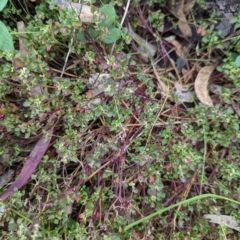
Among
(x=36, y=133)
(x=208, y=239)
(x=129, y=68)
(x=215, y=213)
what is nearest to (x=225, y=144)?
(x=215, y=213)

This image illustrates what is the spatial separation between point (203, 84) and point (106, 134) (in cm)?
50

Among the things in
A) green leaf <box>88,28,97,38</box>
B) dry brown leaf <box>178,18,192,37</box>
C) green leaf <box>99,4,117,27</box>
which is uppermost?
green leaf <box>99,4,117,27</box>

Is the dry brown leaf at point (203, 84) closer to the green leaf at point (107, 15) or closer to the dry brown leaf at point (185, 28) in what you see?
the dry brown leaf at point (185, 28)

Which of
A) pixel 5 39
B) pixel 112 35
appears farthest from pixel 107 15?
pixel 5 39

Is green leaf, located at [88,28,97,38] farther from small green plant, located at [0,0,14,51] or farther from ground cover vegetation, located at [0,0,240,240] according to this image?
small green plant, located at [0,0,14,51]

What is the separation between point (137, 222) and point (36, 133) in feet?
1.65

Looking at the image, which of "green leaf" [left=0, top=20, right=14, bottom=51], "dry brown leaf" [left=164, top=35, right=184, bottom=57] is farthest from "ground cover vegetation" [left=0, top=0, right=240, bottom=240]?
"dry brown leaf" [left=164, top=35, right=184, bottom=57]

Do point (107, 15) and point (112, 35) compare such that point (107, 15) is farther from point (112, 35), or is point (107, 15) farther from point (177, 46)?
point (177, 46)

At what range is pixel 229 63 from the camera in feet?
5.33

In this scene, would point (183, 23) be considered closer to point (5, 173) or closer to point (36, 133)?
point (36, 133)

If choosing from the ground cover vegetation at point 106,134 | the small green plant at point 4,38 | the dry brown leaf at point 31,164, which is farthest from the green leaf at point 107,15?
the dry brown leaf at point 31,164

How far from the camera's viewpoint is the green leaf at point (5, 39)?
1.32 metres

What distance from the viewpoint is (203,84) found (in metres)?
Answer: 1.72

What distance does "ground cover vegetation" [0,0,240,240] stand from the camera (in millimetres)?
1416
